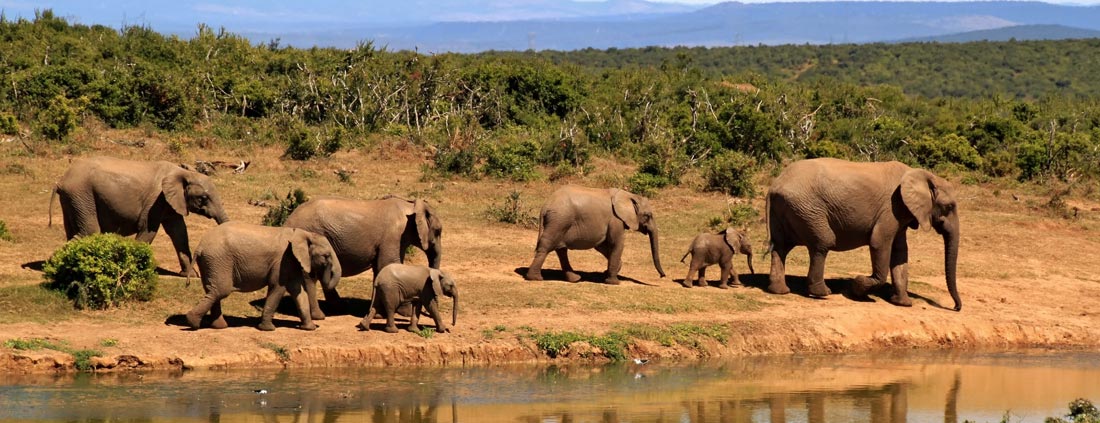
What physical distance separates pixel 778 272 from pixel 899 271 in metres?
1.71

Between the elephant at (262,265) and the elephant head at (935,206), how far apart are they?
8.28 m

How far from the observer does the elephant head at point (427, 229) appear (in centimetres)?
1789

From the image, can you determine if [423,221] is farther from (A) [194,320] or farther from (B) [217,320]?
(A) [194,320]

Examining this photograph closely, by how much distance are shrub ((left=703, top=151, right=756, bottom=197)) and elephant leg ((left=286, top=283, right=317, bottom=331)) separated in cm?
1381

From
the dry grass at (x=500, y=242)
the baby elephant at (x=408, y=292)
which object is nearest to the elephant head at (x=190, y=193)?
the dry grass at (x=500, y=242)

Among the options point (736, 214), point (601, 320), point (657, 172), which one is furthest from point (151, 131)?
point (601, 320)

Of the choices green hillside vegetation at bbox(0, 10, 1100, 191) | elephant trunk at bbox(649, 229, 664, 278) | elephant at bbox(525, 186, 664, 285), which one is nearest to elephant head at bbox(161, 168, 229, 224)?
elephant at bbox(525, 186, 664, 285)

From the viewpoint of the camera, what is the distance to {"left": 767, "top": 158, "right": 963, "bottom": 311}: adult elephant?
66.2 feet

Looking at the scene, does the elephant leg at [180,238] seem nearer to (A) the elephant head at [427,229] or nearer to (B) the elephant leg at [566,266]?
(A) the elephant head at [427,229]

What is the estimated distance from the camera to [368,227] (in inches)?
693

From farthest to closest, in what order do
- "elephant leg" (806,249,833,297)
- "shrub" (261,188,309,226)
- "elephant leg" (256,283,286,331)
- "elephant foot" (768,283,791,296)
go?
"shrub" (261,188,309,226), "elephant foot" (768,283,791,296), "elephant leg" (806,249,833,297), "elephant leg" (256,283,286,331)

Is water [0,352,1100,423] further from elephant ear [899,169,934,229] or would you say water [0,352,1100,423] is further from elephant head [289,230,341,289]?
elephant ear [899,169,934,229]

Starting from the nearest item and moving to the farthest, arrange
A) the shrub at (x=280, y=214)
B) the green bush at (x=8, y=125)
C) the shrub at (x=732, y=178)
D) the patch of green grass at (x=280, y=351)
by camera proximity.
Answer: the patch of green grass at (x=280, y=351)
the shrub at (x=280, y=214)
the shrub at (x=732, y=178)
the green bush at (x=8, y=125)

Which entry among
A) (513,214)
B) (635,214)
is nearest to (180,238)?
(635,214)
